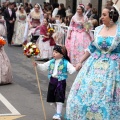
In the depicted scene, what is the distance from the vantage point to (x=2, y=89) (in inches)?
400

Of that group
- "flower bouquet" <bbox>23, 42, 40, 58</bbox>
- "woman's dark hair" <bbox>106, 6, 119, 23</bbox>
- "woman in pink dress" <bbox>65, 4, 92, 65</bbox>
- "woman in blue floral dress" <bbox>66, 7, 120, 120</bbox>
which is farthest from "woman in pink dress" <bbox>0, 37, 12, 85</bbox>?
"woman's dark hair" <bbox>106, 6, 119, 23</bbox>

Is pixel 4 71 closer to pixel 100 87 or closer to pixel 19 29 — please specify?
pixel 100 87

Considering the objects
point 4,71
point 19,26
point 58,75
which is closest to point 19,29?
point 19,26

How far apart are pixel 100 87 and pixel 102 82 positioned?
74 mm

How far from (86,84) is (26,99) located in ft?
8.85

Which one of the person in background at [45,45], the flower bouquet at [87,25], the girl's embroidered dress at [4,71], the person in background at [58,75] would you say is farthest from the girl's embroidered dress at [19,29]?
the person in background at [58,75]

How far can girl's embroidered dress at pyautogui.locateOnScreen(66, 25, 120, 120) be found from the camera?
654cm

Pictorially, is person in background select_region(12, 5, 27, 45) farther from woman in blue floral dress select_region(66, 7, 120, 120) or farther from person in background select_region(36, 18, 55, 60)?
woman in blue floral dress select_region(66, 7, 120, 120)

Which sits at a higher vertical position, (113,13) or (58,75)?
(113,13)

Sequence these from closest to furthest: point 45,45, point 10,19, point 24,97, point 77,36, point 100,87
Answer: point 100,87, point 24,97, point 77,36, point 45,45, point 10,19

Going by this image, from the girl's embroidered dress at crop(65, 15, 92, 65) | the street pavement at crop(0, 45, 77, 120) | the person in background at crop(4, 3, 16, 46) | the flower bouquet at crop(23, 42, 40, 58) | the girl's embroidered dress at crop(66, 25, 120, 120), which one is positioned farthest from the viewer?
the person in background at crop(4, 3, 16, 46)

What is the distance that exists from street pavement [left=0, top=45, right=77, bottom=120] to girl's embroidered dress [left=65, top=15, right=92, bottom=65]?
1.24 meters

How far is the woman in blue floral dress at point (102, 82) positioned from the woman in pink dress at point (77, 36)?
6020mm

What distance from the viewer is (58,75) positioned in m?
7.67
